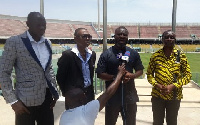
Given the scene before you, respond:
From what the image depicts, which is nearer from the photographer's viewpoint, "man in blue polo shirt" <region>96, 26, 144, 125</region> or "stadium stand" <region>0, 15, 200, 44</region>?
"man in blue polo shirt" <region>96, 26, 144, 125</region>

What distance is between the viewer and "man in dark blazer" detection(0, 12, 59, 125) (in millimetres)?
2422

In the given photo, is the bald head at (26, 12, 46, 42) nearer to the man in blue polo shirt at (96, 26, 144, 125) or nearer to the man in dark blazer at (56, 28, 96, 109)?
the man in dark blazer at (56, 28, 96, 109)

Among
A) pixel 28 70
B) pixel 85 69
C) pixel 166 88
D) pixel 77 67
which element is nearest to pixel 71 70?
pixel 77 67

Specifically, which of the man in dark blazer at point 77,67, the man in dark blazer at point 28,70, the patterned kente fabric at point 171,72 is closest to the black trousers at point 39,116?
the man in dark blazer at point 28,70

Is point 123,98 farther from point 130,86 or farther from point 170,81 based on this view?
point 170,81

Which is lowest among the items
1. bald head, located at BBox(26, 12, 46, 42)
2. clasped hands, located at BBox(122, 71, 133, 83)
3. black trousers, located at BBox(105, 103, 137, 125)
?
black trousers, located at BBox(105, 103, 137, 125)

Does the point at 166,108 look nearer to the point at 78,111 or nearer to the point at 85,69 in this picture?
the point at 85,69

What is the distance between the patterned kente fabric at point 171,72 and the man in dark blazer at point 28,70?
162 centimetres

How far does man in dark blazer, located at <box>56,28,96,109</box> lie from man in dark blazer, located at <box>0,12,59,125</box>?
0.21 metres

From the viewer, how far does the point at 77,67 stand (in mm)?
2889

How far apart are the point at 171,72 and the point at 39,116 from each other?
202 centimetres

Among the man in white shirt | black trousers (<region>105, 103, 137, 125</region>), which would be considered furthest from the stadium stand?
the man in white shirt

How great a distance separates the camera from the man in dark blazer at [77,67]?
9.45 feet

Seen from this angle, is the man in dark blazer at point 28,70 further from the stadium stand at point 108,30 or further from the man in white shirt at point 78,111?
the stadium stand at point 108,30
